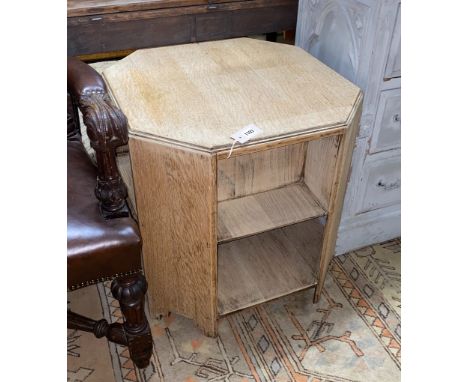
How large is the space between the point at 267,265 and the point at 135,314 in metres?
0.56

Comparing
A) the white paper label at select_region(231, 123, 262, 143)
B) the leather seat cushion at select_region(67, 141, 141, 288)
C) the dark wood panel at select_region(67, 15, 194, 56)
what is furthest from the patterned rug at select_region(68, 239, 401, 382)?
the dark wood panel at select_region(67, 15, 194, 56)

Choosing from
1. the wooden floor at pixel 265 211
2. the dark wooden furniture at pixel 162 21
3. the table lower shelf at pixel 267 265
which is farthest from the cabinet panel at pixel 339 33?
the dark wooden furniture at pixel 162 21

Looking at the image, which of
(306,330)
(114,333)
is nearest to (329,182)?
(306,330)

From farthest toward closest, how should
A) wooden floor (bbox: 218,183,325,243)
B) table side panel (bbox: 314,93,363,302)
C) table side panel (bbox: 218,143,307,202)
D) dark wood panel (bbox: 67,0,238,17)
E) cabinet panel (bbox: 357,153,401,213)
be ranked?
dark wood panel (bbox: 67,0,238,17) → cabinet panel (bbox: 357,153,401,213) → table side panel (bbox: 218,143,307,202) → wooden floor (bbox: 218,183,325,243) → table side panel (bbox: 314,93,363,302)

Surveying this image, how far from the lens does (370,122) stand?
64.9 inches

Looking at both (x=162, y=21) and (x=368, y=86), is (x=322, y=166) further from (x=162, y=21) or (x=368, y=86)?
(x=162, y=21)

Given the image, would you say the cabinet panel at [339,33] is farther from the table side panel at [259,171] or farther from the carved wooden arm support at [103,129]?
the carved wooden arm support at [103,129]

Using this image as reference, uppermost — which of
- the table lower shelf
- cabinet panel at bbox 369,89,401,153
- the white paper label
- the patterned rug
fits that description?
the white paper label

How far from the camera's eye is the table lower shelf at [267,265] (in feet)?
5.32

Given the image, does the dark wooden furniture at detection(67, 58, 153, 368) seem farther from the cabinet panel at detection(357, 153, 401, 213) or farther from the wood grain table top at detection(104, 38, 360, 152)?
the cabinet panel at detection(357, 153, 401, 213)

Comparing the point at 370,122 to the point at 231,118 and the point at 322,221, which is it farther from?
the point at 231,118

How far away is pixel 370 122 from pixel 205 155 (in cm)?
73

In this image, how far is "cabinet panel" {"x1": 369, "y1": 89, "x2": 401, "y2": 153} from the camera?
5.31ft

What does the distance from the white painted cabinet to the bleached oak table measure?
118 millimetres
